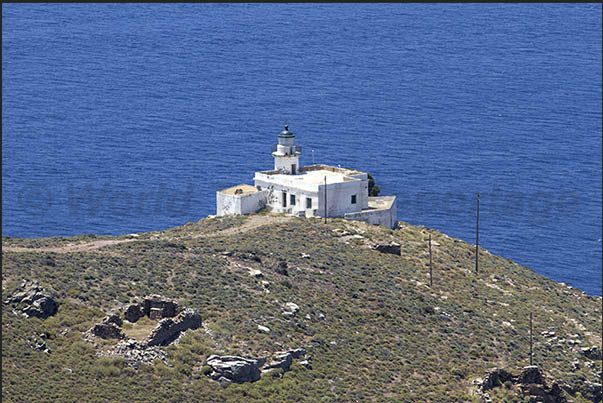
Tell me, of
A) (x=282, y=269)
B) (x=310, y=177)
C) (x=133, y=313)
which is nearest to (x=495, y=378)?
(x=282, y=269)

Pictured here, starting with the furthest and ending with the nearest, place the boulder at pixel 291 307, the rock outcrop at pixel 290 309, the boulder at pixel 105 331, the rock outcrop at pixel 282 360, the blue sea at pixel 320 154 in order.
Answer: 1. the blue sea at pixel 320 154
2. the boulder at pixel 291 307
3. the rock outcrop at pixel 290 309
4. the rock outcrop at pixel 282 360
5. the boulder at pixel 105 331

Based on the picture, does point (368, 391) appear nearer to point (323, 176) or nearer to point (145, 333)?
point (145, 333)

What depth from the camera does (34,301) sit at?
7788 cm

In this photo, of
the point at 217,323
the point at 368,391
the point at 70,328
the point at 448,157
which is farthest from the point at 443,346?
the point at 448,157

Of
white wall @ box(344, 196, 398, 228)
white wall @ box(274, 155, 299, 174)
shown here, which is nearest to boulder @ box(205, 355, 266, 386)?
white wall @ box(344, 196, 398, 228)

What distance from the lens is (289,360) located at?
265 feet

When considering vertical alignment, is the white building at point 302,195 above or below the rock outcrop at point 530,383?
above

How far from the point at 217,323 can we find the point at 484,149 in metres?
95.8

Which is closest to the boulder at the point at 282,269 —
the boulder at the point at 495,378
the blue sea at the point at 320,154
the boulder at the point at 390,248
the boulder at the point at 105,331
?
the boulder at the point at 390,248

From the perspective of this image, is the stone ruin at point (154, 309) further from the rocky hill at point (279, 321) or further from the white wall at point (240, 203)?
the white wall at point (240, 203)

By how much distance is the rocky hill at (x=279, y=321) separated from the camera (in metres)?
75.3

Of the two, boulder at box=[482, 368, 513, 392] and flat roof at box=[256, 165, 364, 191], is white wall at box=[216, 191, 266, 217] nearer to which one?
flat roof at box=[256, 165, 364, 191]

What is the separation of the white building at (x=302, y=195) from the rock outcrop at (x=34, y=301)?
34885 mm

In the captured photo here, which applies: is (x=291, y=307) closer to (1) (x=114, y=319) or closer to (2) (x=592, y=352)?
(1) (x=114, y=319)
